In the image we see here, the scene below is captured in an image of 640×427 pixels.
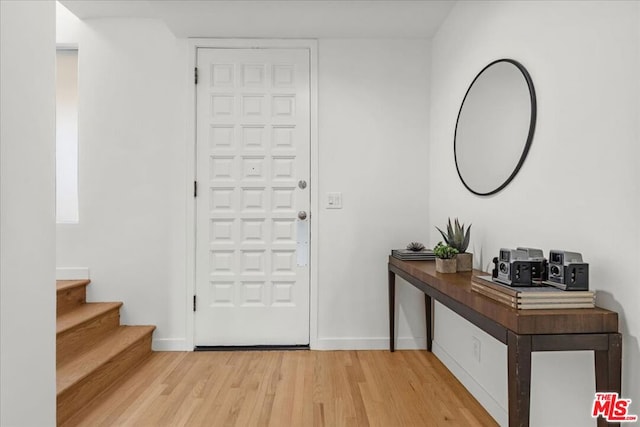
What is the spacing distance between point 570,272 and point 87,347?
2767mm

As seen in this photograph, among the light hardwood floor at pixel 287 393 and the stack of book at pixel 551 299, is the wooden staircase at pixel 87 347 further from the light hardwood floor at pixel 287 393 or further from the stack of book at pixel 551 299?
the stack of book at pixel 551 299

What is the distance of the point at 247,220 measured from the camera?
3277mm

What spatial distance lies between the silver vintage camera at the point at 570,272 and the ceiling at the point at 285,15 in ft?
6.55

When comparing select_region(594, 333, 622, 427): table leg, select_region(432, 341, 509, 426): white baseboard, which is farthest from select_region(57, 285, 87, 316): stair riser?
select_region(594, 333, 622, 427): table leg

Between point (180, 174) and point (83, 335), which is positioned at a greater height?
point (180, 174)

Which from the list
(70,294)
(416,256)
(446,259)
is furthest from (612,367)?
(70,294)

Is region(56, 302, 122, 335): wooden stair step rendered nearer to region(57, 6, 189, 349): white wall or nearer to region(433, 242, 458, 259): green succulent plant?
region(57, 6, 189, 349): white wall

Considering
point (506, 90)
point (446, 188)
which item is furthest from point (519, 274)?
point (446, 188)

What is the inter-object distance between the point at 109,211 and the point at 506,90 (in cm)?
288

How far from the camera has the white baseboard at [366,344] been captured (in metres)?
3.25

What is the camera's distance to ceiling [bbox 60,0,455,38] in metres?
2.75

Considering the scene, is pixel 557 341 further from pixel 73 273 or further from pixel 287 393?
pixel 73 273

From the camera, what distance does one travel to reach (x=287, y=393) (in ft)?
8.02

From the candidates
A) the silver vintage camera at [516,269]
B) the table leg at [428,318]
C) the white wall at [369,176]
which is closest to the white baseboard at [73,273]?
the white wall at [369,176]
